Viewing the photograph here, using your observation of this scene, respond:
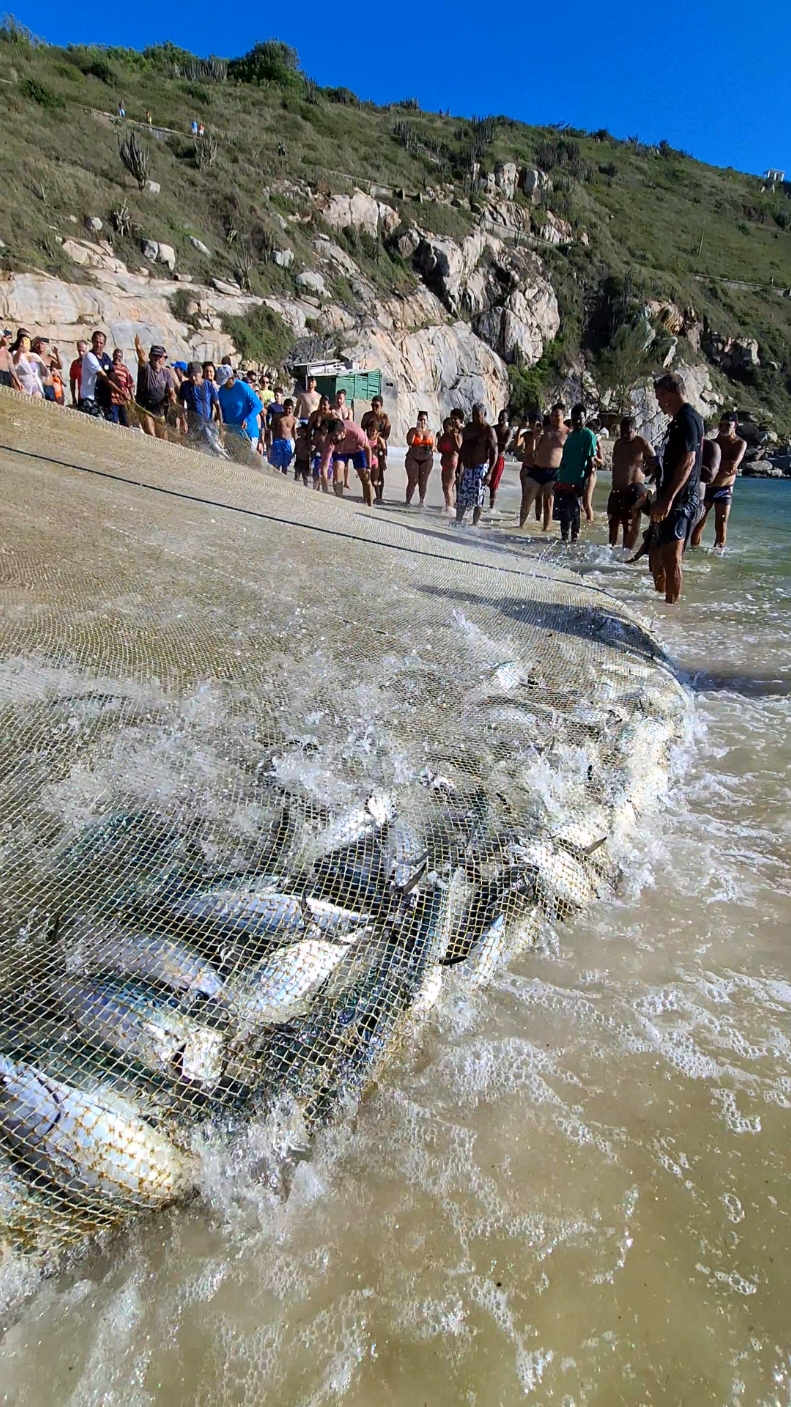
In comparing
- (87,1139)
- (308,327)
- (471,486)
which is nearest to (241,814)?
(87,1139)

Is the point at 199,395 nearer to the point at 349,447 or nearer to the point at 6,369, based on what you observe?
the point at 349,447

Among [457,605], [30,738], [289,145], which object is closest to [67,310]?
[457,605]

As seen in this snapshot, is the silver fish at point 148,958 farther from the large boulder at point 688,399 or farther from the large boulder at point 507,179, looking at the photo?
the large boulder at point 507,179

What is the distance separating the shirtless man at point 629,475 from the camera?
8672 millimetres

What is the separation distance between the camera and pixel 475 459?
10.3 metres

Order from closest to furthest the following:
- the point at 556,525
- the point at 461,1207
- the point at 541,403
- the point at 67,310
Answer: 1. the point at 461,1207
2. the point at 556,525
3. the point at 67,310
4. the point at 541,403

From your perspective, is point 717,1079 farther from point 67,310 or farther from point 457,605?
point 67,310

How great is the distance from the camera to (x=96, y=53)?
118ft

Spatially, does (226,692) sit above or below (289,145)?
below

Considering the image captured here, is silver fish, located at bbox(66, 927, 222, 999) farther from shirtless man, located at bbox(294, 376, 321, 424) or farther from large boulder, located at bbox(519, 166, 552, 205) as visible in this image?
large boulder, located at bbox(519, 166, 552, 205)

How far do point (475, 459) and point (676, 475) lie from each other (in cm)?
559

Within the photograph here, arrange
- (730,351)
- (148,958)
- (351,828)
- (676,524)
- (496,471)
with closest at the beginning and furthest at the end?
(148,958), (351,828), (676,524), (496,471), (730,351)

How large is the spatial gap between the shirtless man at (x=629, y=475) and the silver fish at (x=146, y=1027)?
8273 mm

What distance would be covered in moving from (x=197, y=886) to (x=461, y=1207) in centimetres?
97
